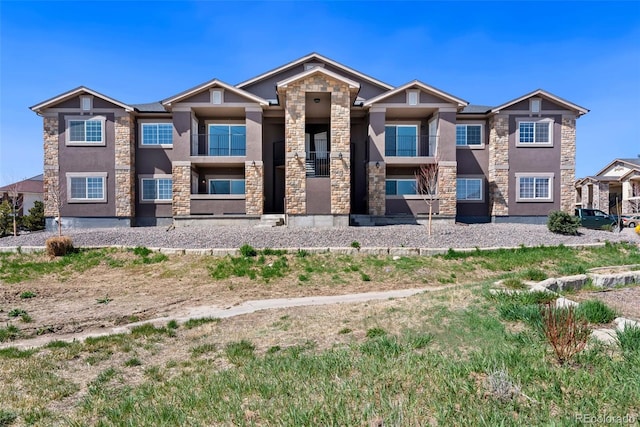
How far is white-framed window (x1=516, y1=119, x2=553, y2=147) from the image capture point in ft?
80.1

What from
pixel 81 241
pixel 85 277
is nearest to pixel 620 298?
pixel 85 277

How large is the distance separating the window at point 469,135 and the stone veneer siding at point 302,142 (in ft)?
30.2

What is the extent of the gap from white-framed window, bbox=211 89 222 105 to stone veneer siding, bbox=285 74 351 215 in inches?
186

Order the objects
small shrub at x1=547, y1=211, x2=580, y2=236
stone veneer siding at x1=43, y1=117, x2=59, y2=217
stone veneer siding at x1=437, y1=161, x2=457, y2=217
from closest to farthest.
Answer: small shrub at x1=547, y1=211, x2=580, y2=236 → stone veneer siding at x1=437, y1=161, x2=457, y2=217 → stone veneer siding at x1=43, y1=117, x2=59, y2=217

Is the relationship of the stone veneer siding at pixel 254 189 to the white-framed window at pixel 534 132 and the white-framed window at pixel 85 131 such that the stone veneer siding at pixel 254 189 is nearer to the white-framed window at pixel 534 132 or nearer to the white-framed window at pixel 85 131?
the white-framed window at pixel 85 131

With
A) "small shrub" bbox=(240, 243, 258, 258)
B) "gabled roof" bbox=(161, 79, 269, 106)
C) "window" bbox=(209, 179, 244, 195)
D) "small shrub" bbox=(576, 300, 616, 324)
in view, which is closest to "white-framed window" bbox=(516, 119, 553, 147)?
"gabled roof" bbox=(161, 79, 269, 106)

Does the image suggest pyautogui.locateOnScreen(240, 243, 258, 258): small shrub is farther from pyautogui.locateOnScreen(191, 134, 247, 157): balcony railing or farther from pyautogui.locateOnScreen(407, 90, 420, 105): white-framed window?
pyautogui.locateOnScreen(407, 90, 420, 105): white-framed window

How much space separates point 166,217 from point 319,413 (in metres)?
23.3

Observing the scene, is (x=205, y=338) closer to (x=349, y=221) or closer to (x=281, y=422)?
(x=281, y=422)

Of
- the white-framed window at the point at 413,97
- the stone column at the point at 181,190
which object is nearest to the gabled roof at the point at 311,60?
the white-framed window at the point at 413,97

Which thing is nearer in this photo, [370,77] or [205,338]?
[205,338]

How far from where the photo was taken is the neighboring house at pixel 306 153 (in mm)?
20609

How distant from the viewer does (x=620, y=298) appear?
7547 mm

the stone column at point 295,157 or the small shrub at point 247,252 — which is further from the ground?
the stone column at point 295,157
